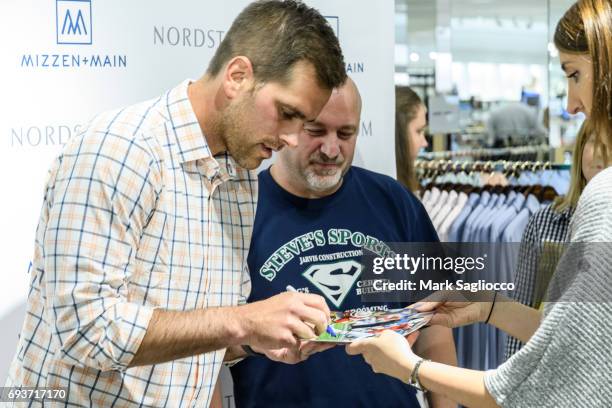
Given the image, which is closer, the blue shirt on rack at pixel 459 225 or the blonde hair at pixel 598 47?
the blonde hair at pixel 598 47

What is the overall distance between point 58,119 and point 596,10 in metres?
1.55

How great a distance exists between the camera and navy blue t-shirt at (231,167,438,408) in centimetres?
253

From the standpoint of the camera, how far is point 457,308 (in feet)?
7.82

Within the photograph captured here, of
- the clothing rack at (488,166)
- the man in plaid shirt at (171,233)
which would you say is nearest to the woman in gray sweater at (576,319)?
the man in plaid shirt at (171,233)

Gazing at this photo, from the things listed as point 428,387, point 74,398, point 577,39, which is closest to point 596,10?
point 577,39

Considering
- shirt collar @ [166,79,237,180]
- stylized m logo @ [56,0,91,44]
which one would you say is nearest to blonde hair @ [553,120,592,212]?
shirt collar @ [166,79,237,180]

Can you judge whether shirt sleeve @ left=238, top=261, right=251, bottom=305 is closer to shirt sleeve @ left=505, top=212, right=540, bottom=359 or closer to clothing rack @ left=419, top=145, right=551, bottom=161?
shirt sleeve @ left=505, top=212, right=540, bottom=359

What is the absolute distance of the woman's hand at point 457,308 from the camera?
2361mm

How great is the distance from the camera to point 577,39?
1.94m

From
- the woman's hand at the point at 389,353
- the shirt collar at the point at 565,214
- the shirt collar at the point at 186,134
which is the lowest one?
the woman's hand at the point at 389,353

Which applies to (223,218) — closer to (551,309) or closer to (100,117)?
(100,117)

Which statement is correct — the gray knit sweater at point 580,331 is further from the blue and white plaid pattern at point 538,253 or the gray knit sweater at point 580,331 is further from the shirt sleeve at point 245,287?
the blue and white plaid pattern at point 538,253

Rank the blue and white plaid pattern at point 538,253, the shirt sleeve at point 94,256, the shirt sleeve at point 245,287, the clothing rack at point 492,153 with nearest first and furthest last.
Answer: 1. the shirt sleeve at point 94,256
2. the shirt sleeve at point 245,287
3. the blue and white plaid pattern at point 538,253
4. the clothing rack at point 492,153

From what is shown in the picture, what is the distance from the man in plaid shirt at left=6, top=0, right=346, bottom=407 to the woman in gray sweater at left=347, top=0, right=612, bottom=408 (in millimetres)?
339
